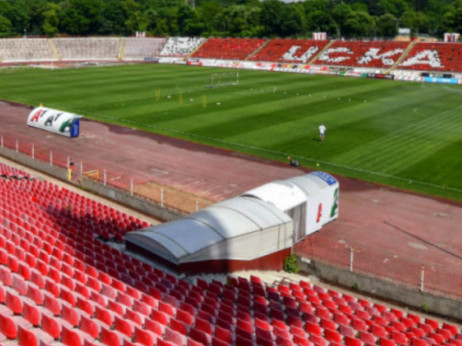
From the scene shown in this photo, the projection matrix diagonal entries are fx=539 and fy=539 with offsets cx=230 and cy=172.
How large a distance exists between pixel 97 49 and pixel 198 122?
308 ft

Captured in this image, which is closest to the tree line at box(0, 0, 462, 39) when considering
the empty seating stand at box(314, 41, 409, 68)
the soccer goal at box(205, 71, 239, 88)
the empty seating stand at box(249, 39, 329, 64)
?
the empty seating stand at box(249, 39, 329, 64)

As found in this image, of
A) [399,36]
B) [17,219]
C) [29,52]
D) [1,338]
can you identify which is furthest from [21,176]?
[399,36]

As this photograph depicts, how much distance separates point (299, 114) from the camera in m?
58.6

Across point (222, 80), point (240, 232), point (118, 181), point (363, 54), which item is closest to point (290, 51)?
point (363, 54)

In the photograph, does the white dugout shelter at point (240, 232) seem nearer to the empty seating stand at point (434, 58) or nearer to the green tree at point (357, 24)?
the empty seating stand at point (434, 58)

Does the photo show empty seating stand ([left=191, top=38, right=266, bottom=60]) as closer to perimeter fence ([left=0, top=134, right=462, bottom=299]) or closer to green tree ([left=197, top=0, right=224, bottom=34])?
green tree ([left=197, top=0, right=224, bottom=34])

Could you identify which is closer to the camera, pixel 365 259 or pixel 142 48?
pixel 365 259

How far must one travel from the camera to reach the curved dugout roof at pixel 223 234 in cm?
1975

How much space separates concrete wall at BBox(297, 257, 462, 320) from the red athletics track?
6.91 feet

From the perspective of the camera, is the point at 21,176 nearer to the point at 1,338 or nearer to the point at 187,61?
the point at 1,338

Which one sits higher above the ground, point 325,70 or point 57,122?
point 325,70

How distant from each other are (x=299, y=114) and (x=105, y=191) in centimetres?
3083

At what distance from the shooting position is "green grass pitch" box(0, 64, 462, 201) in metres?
40.9

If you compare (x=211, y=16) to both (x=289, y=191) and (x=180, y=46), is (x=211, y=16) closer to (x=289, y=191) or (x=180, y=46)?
(x=180, y=46)
